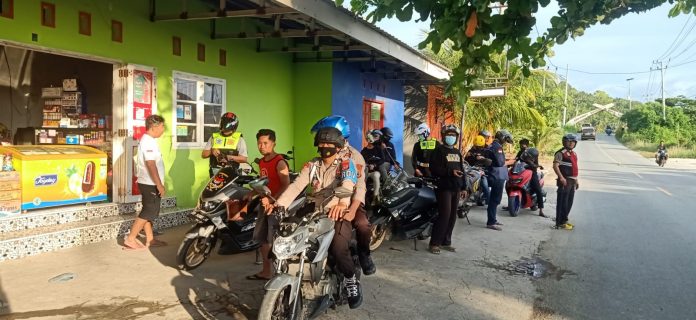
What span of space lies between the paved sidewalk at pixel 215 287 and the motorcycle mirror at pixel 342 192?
1073mm

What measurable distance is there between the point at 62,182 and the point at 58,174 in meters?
0.12

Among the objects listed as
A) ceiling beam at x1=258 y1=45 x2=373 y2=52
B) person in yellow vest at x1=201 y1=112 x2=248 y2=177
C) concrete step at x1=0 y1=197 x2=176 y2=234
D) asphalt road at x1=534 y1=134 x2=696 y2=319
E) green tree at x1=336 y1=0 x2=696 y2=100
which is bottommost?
asphalt road at x1=534 y1=134 x2=696 y2=319

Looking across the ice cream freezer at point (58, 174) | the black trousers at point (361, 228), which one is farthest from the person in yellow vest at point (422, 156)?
the ice cream freezer at point (58, 174)

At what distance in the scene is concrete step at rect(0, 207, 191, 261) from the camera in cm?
536

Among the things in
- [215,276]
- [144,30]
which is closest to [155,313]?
[215,276]

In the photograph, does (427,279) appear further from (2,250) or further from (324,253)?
(2,250)

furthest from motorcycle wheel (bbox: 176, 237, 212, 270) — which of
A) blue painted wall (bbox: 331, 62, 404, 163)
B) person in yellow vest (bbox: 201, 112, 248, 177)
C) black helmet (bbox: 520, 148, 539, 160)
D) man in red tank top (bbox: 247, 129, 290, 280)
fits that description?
black helmet (bbox: 520, 148, 539, 160)

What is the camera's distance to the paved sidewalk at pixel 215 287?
4.20 m

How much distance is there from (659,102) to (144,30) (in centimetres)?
6156

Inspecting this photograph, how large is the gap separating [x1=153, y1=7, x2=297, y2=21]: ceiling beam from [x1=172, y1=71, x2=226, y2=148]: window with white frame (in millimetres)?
966

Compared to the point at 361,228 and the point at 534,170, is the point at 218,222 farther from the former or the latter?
the point at 534,170

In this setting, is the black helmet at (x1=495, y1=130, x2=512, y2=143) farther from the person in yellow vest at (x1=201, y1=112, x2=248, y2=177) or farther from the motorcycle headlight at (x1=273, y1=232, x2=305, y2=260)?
the motorcycle headlight at (x1=273, y1=232, x2=305, y2=260)

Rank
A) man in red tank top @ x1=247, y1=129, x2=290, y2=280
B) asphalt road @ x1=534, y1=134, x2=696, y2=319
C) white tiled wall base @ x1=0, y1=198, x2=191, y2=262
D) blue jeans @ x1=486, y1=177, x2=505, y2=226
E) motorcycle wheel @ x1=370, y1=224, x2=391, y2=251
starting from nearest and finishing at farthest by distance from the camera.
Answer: asphalt road @ x1=534, y1=134, x2=696, y2=319 < man in red tank top @ x1=247, y1=129, x2=290, y2=280 < white tiled wall base @ x1=0, y1=198, x2=191, y2=262 < motorcycle wheel @ x1=370, y1=224, x2=391, y2=251 < blue jeans @ x1=486, y1=177, x2=505, y2=226

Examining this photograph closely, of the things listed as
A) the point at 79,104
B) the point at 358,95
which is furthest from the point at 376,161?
the point at 79,104
